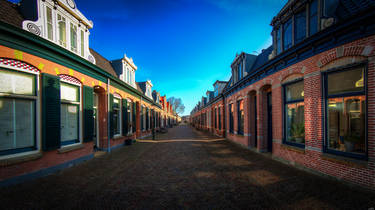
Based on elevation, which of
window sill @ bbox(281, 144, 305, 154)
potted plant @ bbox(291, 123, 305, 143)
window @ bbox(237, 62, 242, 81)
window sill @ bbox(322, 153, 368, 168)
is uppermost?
window @ bbox(237, 62, 242, 81)

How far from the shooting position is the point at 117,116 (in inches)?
402

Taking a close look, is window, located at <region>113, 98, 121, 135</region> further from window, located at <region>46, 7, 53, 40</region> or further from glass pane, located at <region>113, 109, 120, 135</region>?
window, located at <region>46, 7, 53, 40</region>

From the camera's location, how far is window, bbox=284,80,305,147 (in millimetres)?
5602

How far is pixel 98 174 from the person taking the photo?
5.06 meters

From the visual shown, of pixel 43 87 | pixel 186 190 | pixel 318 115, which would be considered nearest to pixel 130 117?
pixel 43 87

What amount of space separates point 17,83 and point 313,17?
11.1m

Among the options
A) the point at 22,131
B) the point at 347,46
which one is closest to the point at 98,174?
the point at 22,131

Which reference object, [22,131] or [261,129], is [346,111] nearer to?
[261,129]

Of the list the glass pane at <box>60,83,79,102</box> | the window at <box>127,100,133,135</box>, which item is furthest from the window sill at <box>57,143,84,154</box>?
the window at <box>127,100,133,135</box>

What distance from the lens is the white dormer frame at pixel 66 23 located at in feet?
16.4

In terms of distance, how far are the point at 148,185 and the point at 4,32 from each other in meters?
6.36

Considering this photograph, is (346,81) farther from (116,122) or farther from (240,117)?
(116,122)

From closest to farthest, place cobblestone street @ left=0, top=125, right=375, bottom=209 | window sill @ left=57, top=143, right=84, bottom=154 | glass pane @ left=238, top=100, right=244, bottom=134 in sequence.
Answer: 1. cobblestone street @ left=0, top=125, right=375, bottom=209
2. window sill @ left=57, top=143, right=84, bottom=154
3. glass pane @ left=238, top=100, right=244, bottom=134

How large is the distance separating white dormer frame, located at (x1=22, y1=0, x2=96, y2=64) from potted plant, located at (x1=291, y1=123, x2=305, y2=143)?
35.1ft
